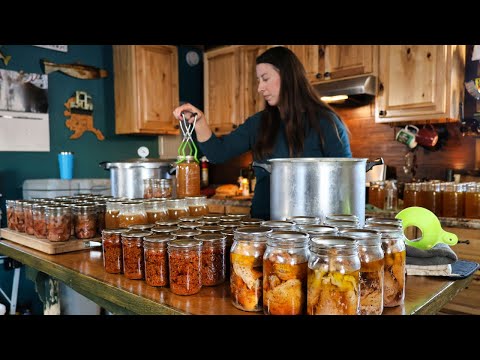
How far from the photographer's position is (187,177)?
1.68 meters

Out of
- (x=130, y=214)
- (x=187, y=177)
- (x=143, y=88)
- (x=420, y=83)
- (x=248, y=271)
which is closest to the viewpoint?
(x=248, y=271)

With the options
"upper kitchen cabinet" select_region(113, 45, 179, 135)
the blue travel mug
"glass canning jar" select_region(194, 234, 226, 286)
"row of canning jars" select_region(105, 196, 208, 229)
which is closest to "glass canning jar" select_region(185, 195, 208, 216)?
"row of canning jars" select_region(105, 196, 208, 229)

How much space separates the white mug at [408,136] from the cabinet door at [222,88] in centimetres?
172

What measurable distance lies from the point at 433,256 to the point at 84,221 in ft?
4.11

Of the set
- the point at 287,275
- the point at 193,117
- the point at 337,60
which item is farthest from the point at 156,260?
the point at 337,60

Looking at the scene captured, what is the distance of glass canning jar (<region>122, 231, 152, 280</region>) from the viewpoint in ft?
3.59

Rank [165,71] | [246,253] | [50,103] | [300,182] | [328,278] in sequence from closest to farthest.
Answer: [328,278]
[246,253]
[300,182]
[50,103]
[165,71]

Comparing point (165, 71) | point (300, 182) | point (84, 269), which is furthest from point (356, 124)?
point (84, 269)

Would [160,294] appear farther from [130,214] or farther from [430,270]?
[430,270]

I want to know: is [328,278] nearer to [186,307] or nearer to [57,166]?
[186,307]

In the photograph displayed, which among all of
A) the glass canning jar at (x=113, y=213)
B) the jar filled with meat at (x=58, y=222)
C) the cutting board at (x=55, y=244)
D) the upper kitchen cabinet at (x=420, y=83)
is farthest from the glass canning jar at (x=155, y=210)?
the upper kitchen cabinet at (x=420, y=83)
